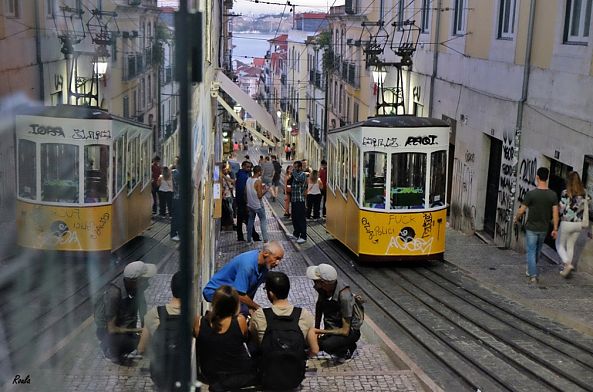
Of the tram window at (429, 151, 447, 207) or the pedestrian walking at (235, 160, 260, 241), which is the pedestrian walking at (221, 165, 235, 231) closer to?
the pedestrian walking at (235, 160, 260, 241)

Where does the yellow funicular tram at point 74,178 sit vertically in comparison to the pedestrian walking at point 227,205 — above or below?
above

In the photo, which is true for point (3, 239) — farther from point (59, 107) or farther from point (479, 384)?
point (479, 384)

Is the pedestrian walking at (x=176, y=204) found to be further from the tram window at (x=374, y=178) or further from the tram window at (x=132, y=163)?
the tram window at (x=374, y=178)

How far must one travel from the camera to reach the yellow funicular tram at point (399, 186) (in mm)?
11016

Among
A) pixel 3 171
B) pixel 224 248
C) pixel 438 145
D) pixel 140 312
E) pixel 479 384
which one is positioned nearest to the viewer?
pixel 3 171

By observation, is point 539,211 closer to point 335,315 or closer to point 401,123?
point 401,123

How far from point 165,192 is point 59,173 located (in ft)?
1.41

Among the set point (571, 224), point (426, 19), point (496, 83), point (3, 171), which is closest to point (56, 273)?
point (3, 171)

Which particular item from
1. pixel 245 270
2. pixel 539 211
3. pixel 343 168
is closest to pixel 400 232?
pixel 343 168

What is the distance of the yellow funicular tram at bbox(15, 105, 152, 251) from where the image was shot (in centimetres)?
152

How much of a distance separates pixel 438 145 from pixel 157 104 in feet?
30.8

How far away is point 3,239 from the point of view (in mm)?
1436

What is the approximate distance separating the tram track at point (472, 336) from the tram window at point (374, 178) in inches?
43.2

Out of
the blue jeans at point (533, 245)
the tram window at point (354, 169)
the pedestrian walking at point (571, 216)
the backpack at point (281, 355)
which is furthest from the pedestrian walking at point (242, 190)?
the backpack at point (281, 355)
